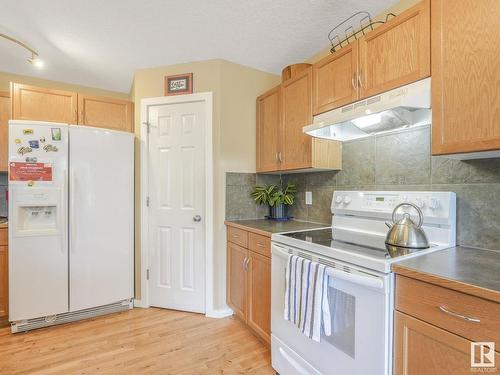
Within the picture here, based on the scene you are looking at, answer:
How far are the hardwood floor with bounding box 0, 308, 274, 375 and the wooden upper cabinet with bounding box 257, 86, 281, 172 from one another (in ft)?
4.90

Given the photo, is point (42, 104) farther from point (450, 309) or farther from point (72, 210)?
point (450, 309)

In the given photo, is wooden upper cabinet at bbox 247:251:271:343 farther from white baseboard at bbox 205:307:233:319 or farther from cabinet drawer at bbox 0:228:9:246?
cabinet drawer at bbox 0:228:9:246

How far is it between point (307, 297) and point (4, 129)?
320cm

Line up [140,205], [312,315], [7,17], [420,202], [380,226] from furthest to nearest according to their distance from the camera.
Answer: [140,205]
[7,17]
[380,226]
[420,202]
[312,315]

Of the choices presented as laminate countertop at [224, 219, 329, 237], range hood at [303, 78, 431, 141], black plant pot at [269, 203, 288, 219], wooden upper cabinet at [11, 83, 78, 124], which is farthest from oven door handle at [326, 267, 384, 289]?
wooden upper cabinet at [11, 83, 78, 124]

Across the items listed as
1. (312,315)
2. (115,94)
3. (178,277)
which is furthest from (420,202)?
(115,94)

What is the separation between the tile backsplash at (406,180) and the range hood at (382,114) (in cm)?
12

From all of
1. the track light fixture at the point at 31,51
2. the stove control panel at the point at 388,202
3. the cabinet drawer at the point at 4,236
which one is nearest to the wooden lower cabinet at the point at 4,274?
the cabinet drawer at the point at 4,236

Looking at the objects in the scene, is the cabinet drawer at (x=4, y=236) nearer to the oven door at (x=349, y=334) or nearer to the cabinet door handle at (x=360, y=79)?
the oven door at (x=349, y=334)

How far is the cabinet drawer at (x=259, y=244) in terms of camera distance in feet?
5.84

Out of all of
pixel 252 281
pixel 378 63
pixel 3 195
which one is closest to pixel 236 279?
pixel 252 281

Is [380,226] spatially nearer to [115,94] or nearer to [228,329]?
[228,329]

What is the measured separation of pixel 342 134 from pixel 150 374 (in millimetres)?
2095

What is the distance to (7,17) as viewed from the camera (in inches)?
72.6
